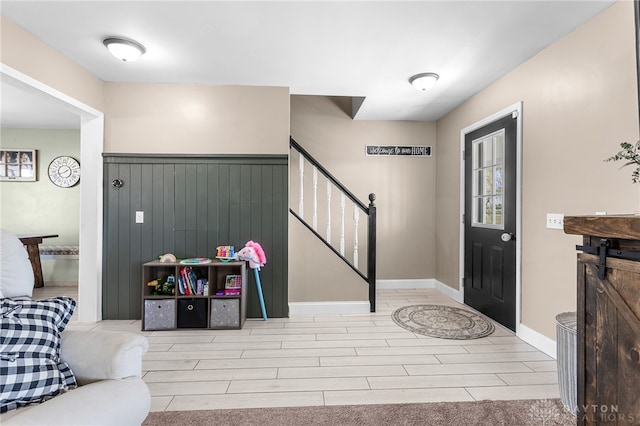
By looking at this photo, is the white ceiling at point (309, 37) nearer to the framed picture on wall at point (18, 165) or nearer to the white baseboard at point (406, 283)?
the framed picture on wall at point (18, 165)

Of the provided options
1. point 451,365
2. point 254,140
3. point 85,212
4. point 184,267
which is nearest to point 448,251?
point 451,365

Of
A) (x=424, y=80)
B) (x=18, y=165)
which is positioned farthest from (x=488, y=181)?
(x=18, y=165)

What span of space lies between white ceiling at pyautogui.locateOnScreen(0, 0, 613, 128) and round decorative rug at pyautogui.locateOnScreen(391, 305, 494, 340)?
252 centimetres

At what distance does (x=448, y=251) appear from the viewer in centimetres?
454

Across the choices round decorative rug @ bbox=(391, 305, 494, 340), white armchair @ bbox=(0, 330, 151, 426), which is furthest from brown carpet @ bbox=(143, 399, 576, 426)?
round decorative rug @ bbox=(391, 305, 494, 340)

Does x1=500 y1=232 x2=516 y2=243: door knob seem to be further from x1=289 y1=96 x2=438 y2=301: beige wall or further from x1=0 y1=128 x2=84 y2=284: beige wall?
x1=0 y1=128 x2=84 y2=284: beige wall

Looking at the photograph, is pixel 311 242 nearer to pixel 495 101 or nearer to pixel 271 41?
pixel 271 41

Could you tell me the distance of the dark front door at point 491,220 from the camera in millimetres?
3180

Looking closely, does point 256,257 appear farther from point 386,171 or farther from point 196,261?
point 386,171

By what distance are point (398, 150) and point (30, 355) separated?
14.9 feet

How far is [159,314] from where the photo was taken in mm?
3223

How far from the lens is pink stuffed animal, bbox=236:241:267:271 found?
3.34 meters

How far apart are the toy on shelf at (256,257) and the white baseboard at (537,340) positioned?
2.51m

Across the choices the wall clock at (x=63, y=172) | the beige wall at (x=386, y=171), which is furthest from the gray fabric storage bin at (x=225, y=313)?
the wall clock at (x=63, y=172)
